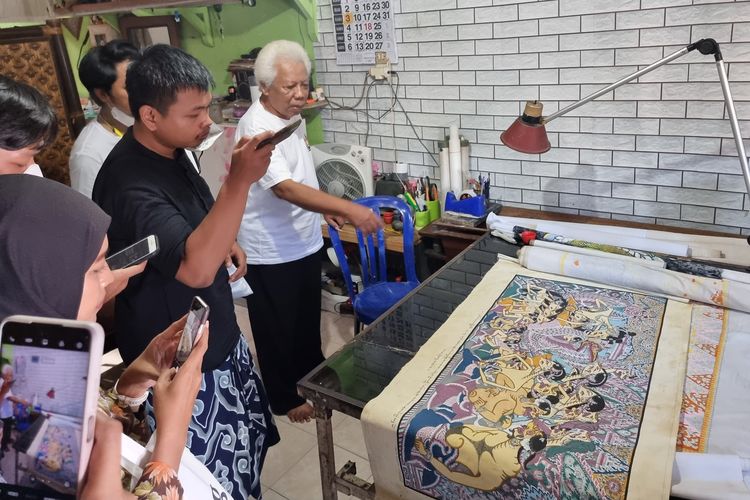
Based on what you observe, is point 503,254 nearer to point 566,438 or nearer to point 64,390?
point 566,438

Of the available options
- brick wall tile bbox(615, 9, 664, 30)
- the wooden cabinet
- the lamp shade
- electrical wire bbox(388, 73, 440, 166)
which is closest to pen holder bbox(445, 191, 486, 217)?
electrical wire bbox(388, 73, 440, 166)

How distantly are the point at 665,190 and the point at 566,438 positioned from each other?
6.02 feet

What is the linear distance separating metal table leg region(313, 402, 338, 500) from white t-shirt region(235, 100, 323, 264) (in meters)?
0.99

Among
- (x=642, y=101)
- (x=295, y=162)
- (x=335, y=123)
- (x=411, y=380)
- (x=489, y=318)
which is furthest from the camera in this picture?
(x=335, y=123)

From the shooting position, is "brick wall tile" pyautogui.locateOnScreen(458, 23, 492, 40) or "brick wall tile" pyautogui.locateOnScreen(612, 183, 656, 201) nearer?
"brick wall tile" pyautogui.locateOnScreen(612, 183, 656, 201)

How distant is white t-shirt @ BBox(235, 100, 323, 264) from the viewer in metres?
2.36

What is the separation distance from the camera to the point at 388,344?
1674 mm

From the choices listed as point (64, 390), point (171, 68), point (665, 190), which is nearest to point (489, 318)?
point (171, 68)

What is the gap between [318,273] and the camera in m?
2.66

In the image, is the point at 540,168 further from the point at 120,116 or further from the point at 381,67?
the point at 120,116

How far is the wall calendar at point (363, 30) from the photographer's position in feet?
10.6

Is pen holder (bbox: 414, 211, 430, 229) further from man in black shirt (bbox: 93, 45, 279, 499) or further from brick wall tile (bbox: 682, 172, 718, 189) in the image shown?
man in black shirt (bbox: 93, 45, 279, 499)

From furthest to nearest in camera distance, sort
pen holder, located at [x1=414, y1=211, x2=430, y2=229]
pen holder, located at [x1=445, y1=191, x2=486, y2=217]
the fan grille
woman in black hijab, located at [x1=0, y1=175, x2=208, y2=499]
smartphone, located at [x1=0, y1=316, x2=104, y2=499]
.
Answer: the fan grille, pen holder, located at [x1=414, y1=211, x2=430, y2=229], pen holder, located at [x1=445, y1=191, x2=486, y2=217], woman in black hijab, located at [x1=0, y1=175, x2=208, y2=499], smartphone, located at [x1=0, y1=316, x2=104, y2=499]

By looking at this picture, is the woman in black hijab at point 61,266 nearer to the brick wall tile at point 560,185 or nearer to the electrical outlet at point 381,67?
the brick wall tile at point 560,185
